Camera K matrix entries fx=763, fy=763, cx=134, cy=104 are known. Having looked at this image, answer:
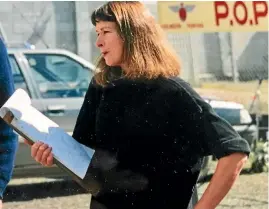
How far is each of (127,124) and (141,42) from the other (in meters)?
0.23

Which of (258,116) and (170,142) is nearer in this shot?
(170,142)

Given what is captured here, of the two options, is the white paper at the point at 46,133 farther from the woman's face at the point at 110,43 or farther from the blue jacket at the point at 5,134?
the blue jacket at the point at 5,134

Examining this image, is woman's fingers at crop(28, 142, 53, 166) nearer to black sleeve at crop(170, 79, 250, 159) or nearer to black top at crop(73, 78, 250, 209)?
black top at crop(73, 78, 250, 209)

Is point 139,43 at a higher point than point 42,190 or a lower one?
higher

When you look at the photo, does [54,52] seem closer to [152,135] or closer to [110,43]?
[110,43]

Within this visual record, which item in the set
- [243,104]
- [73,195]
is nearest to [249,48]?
[243,104]

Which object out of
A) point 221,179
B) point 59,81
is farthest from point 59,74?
point 221,179

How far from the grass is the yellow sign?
589 millimetres

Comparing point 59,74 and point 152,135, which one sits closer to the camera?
point 152,135

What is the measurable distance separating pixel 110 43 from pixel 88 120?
9.2 inches

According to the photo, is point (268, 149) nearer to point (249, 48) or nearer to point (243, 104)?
point (243, 104)

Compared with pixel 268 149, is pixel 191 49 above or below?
above

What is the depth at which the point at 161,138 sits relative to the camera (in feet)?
6.56

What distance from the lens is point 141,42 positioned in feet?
6.79
